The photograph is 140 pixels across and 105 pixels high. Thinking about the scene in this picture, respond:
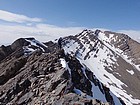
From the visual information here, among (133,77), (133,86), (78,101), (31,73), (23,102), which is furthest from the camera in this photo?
(133,77)

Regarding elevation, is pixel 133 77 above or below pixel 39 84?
below

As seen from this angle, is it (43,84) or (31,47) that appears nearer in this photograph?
(43,84)

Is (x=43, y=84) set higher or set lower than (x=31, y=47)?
higher

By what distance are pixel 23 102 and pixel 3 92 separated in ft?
31.9

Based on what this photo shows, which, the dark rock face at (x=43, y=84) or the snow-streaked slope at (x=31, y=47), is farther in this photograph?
the snow-streaked slope at (x=31, y=47)

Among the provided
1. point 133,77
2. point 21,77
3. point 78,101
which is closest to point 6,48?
point 21,77

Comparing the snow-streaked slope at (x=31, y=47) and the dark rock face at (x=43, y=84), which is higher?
the dark rock face at (x=43, y=84)

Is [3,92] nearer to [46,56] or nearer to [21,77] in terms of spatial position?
[21,77]

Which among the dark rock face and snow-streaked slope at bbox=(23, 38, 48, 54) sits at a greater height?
the dark rock face

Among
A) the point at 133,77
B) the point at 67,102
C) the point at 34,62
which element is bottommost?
the point at 133,77

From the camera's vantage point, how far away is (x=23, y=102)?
42156mm

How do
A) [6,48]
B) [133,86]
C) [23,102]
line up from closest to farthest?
[23,102]
[6,48]
[133,86]

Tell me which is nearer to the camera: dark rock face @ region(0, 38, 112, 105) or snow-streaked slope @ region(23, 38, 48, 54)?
dark rock face @ region(0, 38, 112, 105)

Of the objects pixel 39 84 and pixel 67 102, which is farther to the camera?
pixel 39 84
